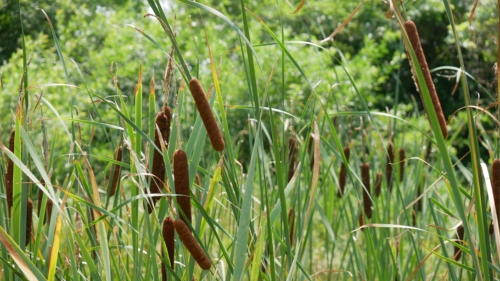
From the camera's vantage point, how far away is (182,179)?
0.97 meters

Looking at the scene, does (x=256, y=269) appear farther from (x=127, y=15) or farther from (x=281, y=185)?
(x=127, y=15)

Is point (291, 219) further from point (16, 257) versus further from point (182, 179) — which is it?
point (16, 257)

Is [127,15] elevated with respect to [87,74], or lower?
elevated

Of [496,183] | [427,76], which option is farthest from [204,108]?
[496,183]

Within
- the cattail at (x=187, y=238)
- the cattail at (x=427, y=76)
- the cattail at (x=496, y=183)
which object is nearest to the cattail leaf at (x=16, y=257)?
the cattail at (x=187, y=238)

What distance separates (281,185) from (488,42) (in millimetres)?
6962

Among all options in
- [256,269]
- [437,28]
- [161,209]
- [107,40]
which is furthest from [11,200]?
[437,28]

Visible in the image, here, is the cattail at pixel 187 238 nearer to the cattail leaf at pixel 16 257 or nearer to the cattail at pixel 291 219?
the cattail leaf at pixel 16 257

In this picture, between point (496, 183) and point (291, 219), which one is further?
point (291, 219)

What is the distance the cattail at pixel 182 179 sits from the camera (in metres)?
0.95

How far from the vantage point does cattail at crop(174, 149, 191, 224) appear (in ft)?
3.13

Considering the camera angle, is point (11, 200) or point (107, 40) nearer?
point (11, 200)

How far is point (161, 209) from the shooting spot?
128 cm

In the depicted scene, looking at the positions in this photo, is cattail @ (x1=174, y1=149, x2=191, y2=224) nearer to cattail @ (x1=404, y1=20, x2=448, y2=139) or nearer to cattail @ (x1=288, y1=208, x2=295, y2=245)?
cattail @ (x1=404, y1=20, x2=448, y2=139)
